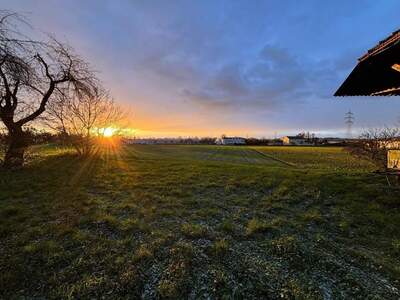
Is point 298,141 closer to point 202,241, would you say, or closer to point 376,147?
point 376,147

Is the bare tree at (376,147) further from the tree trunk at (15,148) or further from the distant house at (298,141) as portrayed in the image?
the distant house at (298,141)

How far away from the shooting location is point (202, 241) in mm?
4066

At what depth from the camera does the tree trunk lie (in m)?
10.3

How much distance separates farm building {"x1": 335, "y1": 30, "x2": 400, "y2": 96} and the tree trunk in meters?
13.4

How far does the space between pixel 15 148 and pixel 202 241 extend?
36.7ft

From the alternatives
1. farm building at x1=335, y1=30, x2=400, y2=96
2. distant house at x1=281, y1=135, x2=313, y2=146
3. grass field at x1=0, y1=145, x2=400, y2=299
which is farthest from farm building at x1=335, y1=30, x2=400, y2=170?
distant house at x1=281, y1=135, x2=313, y2=146

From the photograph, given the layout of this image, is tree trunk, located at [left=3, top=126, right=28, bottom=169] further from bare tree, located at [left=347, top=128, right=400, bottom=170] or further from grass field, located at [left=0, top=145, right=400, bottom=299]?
bare tree, located at [left=347, top=128, right=400, bottom=170]

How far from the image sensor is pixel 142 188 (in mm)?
8000


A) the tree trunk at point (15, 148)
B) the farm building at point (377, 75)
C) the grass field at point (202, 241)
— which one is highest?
the farm building at point (377, 75)

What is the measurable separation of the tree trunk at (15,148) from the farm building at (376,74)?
1343 centimetres

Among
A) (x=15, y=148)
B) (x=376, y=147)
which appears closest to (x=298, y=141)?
(x=376, y=147)

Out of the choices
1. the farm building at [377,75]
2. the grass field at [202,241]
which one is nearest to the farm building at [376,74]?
the farm building at [377,75]

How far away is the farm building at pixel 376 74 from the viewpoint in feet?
13.2

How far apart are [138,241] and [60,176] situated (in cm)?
736
